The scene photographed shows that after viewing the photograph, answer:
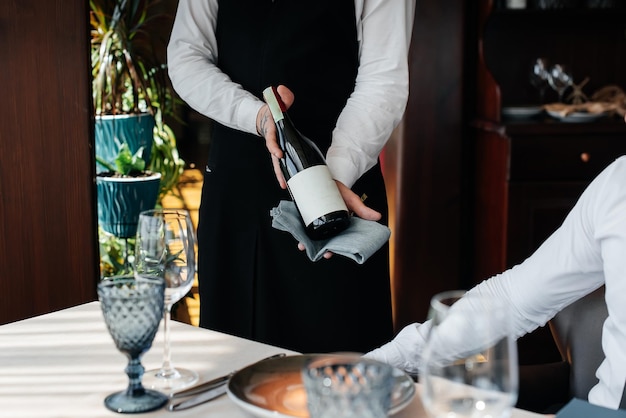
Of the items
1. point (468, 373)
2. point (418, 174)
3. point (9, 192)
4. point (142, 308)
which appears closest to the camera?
point (468, 373)

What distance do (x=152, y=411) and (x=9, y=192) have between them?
1641 mm

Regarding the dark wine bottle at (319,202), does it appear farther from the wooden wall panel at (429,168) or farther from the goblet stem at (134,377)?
the wooden wall panel at (429,168)

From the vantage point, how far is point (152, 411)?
96 centimetres

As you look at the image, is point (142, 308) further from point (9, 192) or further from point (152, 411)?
point (9, 192)

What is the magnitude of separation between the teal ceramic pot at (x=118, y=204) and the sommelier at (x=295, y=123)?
740 millimetres

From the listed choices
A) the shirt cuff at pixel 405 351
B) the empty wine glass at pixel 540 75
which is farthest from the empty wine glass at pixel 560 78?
the shirt cuff at pixel 405 351

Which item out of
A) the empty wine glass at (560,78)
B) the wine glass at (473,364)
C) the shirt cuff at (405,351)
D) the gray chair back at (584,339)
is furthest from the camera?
the empty wine glass at (560,78)

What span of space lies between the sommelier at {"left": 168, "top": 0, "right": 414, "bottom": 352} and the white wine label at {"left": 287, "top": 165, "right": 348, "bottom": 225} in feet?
1.62

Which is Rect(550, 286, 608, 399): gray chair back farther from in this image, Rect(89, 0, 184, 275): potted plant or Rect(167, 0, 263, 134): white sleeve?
Rect(89, 0, 184, 275): potted plant

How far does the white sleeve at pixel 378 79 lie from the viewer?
6.15ft

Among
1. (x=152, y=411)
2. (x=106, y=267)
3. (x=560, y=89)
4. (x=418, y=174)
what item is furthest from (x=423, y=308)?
(x=152, y=411)

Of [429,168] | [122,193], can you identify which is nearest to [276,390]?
[122,193]

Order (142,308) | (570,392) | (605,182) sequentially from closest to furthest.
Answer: (142,308) < (605,182) < (570,392)

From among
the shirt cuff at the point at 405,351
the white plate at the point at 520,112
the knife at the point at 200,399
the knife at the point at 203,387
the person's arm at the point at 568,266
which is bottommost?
the shirt cuff at the point at 405,351
